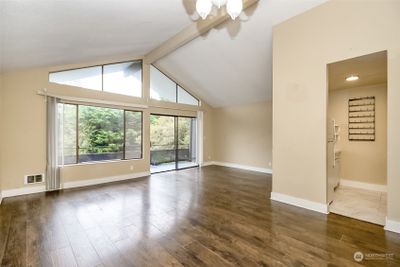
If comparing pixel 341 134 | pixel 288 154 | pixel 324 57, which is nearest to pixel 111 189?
pixel 288 154

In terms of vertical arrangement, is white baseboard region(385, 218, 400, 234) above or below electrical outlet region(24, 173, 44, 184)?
below

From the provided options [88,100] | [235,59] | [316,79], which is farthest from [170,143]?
[316,79]

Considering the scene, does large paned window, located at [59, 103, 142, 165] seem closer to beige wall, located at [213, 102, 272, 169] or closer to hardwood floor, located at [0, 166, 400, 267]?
hardwood floor, located at [0, 166, 400, 267]

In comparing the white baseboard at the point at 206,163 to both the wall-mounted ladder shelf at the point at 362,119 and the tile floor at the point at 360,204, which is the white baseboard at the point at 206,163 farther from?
the wall-mounted ladder shelf at the point at 362,119

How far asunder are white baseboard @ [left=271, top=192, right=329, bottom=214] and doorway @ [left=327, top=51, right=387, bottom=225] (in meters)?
0.21

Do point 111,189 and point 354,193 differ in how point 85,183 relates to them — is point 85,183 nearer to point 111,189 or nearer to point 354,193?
point 111,189

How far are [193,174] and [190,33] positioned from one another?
389 centimetres

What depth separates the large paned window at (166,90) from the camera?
20.5 ft

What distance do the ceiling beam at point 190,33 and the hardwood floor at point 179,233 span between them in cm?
334

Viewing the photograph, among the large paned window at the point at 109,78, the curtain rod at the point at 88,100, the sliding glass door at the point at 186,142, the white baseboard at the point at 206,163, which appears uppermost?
the large paned window at the point at 109,78

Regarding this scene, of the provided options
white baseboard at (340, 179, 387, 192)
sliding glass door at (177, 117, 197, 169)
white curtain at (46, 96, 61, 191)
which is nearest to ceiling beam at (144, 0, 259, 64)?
sliding glass door at (177, 117, 197, 169)

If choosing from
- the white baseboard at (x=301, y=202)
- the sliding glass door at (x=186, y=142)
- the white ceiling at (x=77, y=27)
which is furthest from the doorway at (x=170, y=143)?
the white baseboard at (x=301, y=202)

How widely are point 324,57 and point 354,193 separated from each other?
284cm

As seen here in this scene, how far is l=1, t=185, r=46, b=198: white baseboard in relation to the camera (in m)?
3.76
